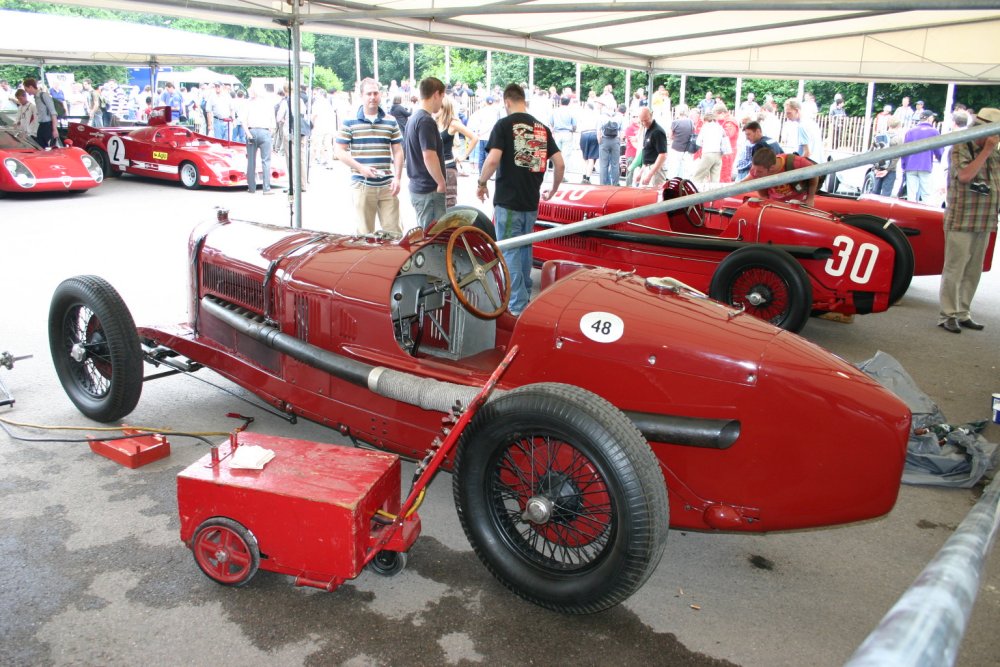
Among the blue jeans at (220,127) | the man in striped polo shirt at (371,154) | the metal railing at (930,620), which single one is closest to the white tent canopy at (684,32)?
the man in striped polo shirt at (371,154)

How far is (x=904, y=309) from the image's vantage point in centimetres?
773

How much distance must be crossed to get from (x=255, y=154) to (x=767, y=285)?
34.9 ft

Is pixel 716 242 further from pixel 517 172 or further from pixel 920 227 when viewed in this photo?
pixel 920 227

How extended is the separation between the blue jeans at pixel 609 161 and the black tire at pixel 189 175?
7.54m

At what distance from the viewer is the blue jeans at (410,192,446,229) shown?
709 centimetres

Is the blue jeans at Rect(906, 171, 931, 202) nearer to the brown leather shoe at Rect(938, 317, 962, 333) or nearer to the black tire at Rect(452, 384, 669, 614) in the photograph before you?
the brown leather shoe at Rect(938, 317, 962, 333)

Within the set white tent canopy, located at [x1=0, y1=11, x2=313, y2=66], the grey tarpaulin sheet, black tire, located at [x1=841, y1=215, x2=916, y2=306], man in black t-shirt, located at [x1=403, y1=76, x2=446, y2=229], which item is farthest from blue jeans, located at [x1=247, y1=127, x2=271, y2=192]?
the grey tarpaulin sheet

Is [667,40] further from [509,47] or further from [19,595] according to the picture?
[19,595]

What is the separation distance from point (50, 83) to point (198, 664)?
29019 millimetres

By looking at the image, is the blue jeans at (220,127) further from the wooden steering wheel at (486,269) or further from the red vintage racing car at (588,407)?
A: the wooden steering wheel at (486,269)

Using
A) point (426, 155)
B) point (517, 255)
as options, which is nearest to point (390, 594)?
point (517, 255)

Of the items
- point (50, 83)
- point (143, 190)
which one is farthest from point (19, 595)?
point (50, 83)

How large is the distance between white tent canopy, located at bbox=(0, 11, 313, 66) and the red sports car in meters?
2.30

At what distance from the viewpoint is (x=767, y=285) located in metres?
6.08
